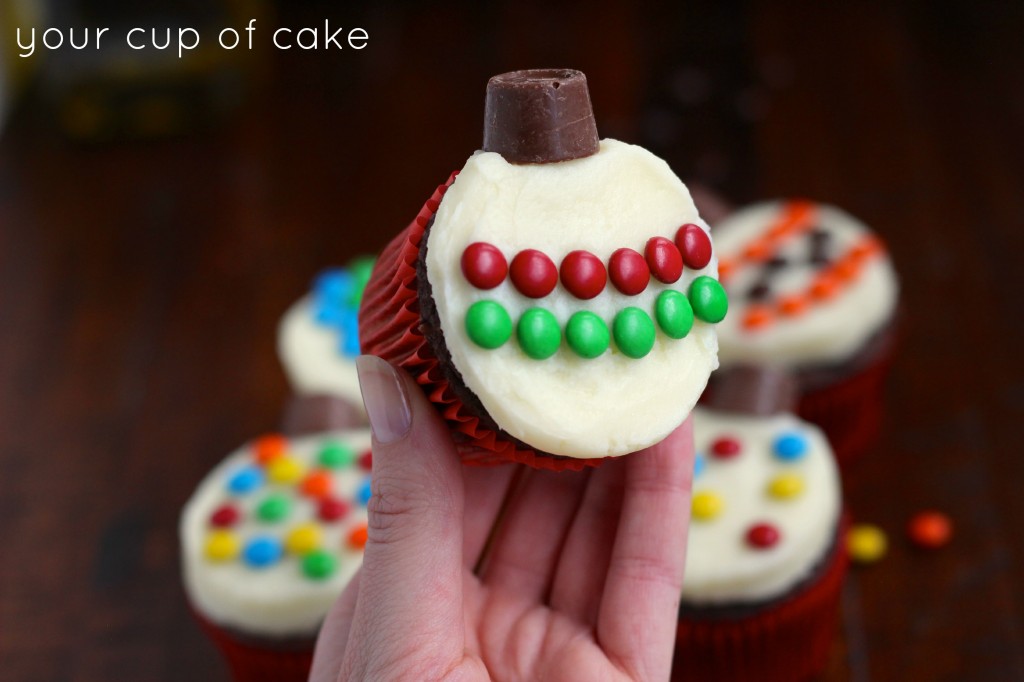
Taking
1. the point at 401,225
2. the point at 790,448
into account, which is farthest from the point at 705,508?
the point at 401,225

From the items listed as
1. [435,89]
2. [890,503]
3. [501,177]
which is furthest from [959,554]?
[435,89]

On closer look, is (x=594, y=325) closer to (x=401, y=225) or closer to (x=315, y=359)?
(x=315, y=359)

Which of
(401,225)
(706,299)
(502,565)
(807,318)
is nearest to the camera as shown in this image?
(706,299)

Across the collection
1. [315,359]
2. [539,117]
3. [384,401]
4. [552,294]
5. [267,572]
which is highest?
[539,117]

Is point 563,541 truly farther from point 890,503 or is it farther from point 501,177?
point 890,503

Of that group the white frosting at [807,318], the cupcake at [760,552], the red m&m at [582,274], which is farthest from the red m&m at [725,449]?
the red m&m at [582,274]

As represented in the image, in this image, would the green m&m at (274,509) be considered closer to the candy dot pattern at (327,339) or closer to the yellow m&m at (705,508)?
the candy dot pattern at (327,339)
